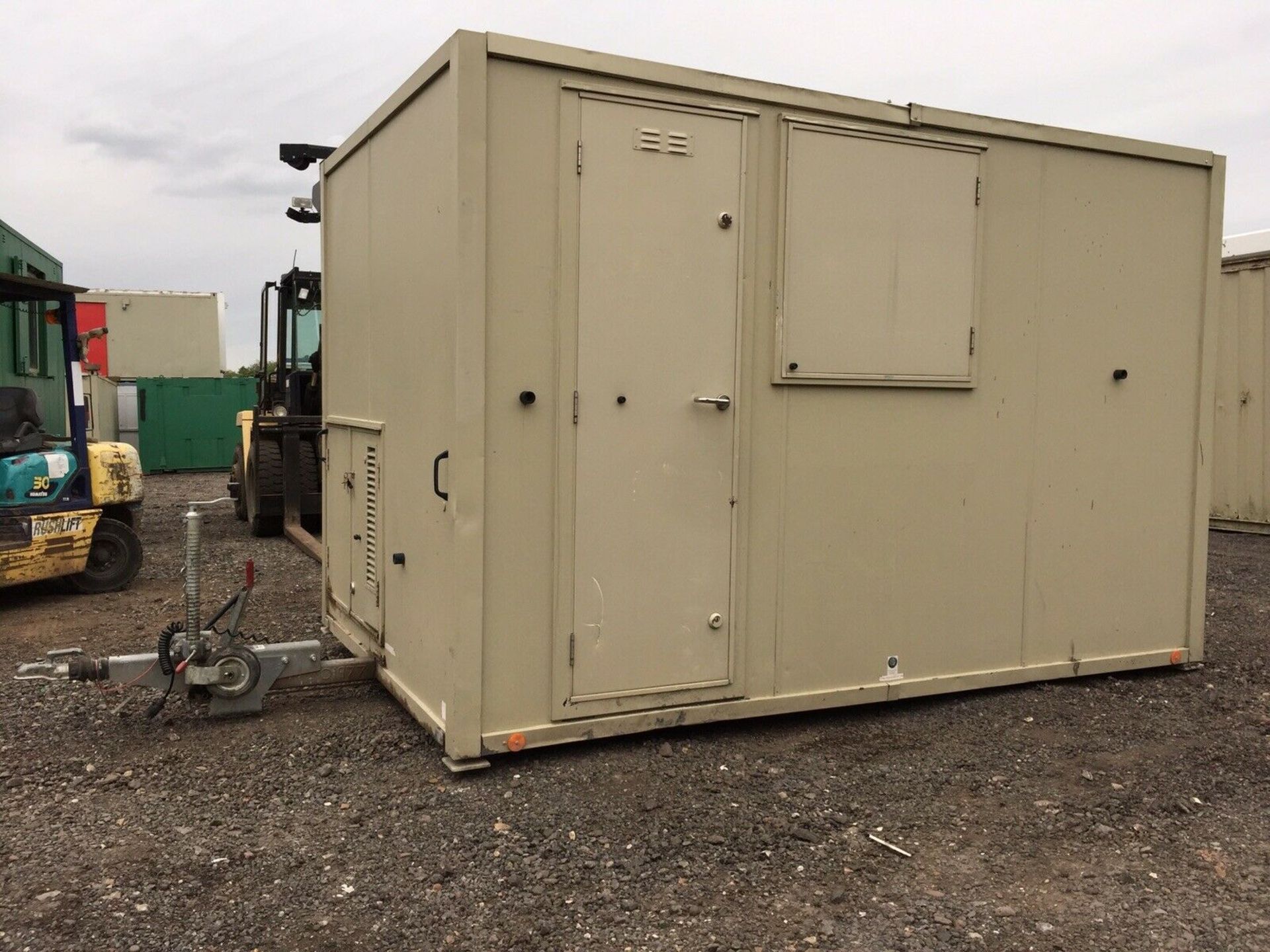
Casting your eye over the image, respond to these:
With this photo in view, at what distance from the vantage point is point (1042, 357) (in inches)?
191

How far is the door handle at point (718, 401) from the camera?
4.12 metres

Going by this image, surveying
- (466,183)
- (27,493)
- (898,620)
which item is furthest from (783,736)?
(27,493)

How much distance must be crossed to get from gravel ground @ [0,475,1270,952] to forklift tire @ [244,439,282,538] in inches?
221

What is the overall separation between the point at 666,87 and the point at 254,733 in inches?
122

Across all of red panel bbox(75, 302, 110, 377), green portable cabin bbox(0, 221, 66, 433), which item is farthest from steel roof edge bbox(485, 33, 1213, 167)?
red panel bbox(75, 302, 110, 377)

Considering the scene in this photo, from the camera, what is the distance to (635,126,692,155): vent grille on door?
156 inches

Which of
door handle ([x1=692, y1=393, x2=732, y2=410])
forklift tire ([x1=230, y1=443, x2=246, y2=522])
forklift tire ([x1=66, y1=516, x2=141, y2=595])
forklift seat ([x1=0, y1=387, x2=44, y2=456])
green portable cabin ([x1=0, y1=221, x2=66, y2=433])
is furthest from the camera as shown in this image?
green portable cabin ([x1=0, y1=221, x2=66, y2=433])

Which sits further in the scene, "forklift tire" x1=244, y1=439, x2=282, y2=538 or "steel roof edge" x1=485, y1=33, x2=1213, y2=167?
"forklift tire" x1=244, y1=439, x2=282, y2=538

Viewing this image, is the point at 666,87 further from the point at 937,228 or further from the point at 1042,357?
the point at 1042,357

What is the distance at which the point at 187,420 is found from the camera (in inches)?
802

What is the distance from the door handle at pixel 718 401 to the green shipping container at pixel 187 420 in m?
18.0

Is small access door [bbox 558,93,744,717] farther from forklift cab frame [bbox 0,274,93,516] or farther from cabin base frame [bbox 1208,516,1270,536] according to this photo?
cabin base frame [bbox 1208,516,1270,536]

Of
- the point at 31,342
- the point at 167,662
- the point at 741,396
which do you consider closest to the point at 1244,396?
the point at 741,396

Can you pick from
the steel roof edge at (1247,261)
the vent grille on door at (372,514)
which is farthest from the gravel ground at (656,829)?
the steel roof edge at (1247,261)
